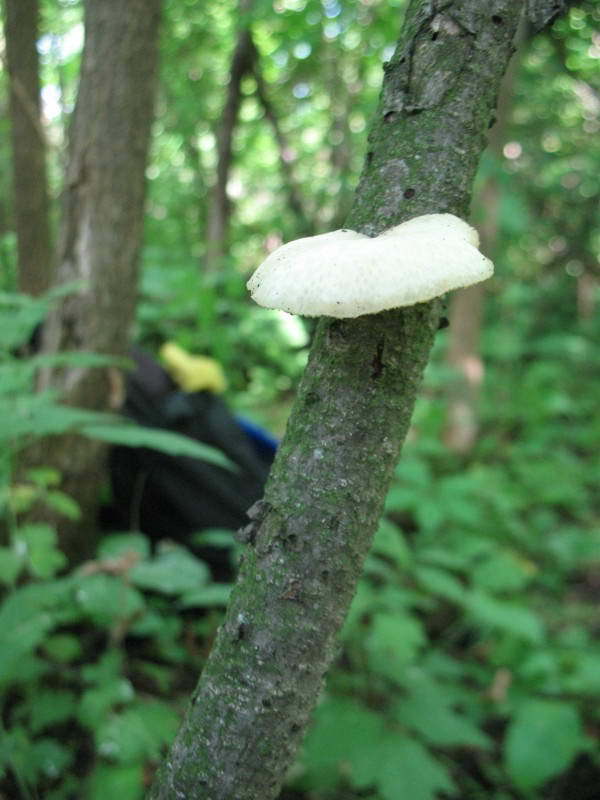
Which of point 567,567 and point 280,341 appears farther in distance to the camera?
point 280,341

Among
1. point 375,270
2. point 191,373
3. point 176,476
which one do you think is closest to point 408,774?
point 176,476

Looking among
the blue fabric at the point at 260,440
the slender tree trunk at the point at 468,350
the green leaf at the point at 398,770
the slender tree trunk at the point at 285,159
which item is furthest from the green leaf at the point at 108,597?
the slender tree trunk at the point at 285,159

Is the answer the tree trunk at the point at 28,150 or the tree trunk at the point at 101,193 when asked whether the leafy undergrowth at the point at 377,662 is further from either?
the tree trunk at the point at 28,150

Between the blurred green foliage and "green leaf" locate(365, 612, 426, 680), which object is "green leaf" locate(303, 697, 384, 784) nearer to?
the blurred green foliage

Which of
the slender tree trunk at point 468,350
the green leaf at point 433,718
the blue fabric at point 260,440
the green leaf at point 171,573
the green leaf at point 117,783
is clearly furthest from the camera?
the slender tree trunk at point 468,350

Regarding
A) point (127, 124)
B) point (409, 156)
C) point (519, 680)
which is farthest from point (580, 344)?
point (409, 156)

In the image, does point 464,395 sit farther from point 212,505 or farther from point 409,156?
point 409,156

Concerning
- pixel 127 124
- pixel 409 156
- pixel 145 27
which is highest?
pixel 145 27

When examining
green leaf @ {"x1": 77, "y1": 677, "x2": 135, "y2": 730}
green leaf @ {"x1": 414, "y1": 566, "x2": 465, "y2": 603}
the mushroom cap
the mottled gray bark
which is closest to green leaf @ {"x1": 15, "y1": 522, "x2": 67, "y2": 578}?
green leaf @ {"x1": 77, "y1": 677, "x2": 135, "y2": 730}
